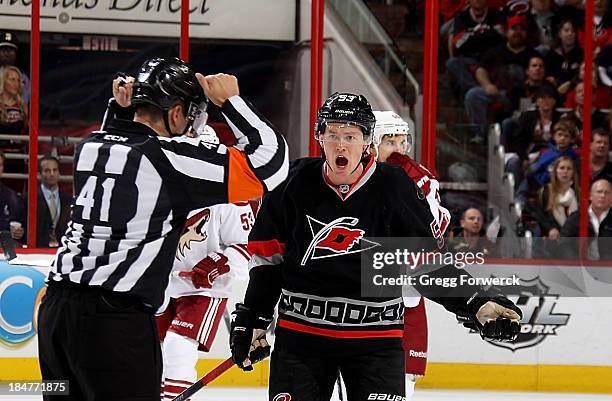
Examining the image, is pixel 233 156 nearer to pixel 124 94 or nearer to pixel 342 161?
pixel 124 94

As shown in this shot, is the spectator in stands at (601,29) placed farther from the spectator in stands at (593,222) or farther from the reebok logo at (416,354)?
the reebok logo at (416,354)

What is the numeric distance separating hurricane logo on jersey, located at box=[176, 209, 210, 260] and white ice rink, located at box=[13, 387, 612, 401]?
45.5 inches

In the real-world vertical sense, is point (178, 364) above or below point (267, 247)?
below

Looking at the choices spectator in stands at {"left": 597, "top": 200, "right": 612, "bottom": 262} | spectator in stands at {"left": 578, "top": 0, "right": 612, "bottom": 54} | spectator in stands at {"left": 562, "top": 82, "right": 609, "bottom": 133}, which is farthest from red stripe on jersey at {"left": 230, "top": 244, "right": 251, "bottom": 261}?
spectator in stands at {"left": 578, "top": 0, "right": 612, "bottom": 54}

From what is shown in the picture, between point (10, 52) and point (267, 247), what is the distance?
4228mm

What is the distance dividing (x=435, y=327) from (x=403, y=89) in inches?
72.1

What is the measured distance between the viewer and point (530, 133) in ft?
23.9

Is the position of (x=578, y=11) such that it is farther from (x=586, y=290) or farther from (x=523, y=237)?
(x=586, y=290)

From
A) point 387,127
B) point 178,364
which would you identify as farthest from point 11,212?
point 387,127

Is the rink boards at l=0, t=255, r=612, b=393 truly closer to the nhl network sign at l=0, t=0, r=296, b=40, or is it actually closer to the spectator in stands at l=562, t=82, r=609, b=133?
the spectator in stands at l=562, t=82, r=609, b=133

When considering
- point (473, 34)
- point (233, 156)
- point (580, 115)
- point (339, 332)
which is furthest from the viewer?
point (473, 34)

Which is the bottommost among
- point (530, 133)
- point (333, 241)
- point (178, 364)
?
point (178, 364)

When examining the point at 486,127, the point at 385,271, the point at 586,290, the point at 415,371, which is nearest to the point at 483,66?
the point at 486,127

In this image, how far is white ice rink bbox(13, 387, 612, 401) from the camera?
A: 566cm
